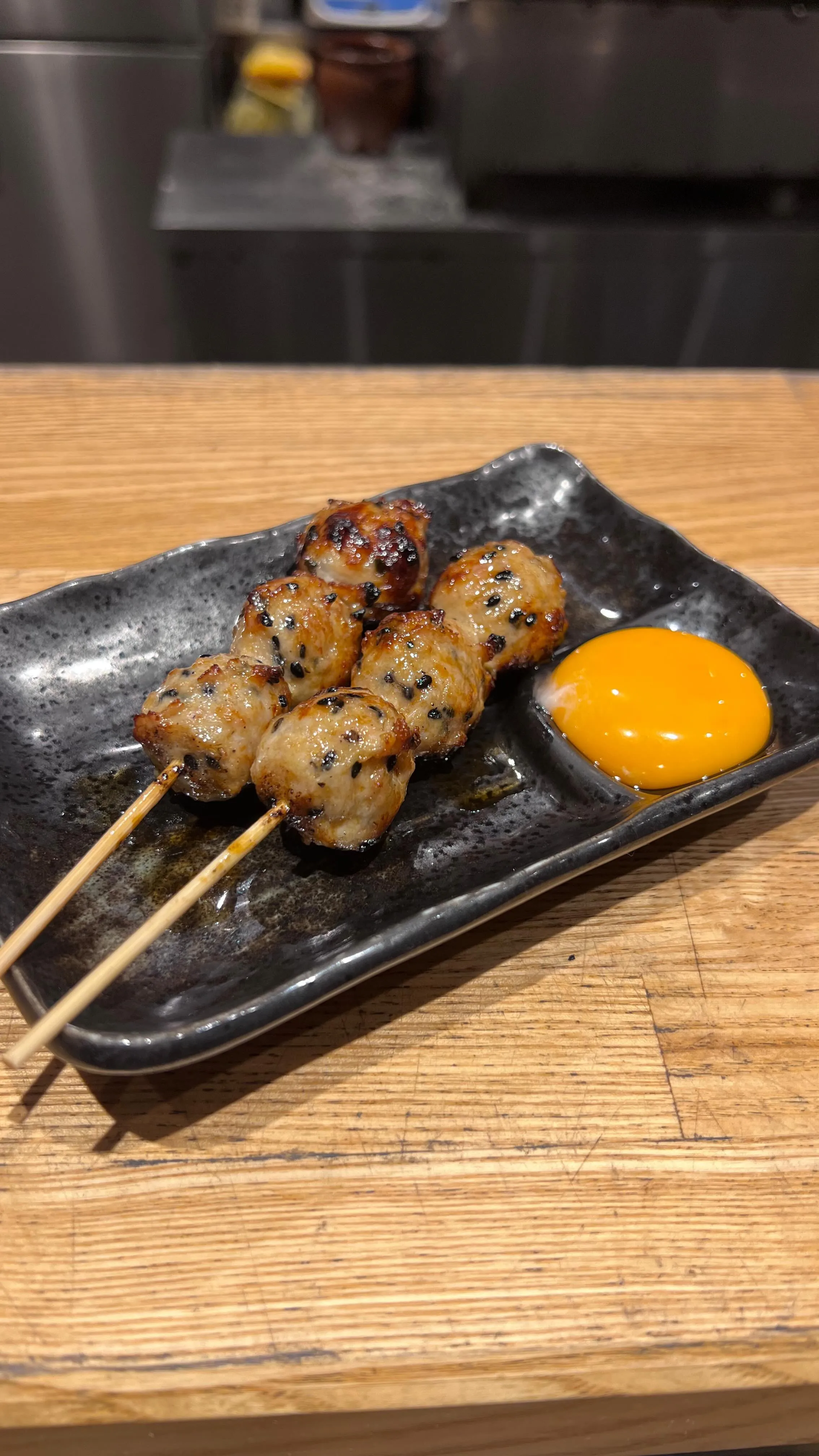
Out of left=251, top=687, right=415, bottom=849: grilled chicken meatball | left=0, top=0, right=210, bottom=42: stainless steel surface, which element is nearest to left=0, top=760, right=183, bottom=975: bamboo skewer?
left=251, top=687, right=415, bottom=849: grilled chicken meatball

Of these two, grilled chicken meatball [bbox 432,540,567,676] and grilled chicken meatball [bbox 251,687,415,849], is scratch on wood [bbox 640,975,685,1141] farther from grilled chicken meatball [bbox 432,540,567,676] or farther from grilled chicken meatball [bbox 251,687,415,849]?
grilled chicken meatball [bbox 432,540,567,676]

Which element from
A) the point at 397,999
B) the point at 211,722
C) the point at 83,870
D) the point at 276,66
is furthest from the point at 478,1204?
the point at 276,66

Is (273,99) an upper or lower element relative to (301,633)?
upper

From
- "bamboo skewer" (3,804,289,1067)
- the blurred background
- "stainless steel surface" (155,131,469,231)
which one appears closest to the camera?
"bamboo skewer" (3,804,289,1067)

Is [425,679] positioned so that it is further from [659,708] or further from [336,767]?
[659,708]

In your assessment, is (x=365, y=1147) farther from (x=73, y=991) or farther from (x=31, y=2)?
(x=31, y=2)

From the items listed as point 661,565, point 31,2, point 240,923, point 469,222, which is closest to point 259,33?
point 31,2
